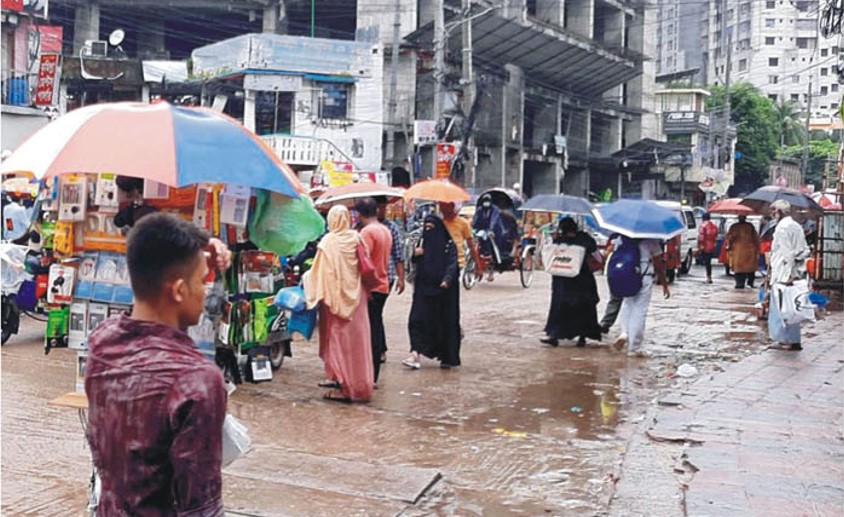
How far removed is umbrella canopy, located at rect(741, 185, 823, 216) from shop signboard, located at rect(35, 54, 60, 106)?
17681mm

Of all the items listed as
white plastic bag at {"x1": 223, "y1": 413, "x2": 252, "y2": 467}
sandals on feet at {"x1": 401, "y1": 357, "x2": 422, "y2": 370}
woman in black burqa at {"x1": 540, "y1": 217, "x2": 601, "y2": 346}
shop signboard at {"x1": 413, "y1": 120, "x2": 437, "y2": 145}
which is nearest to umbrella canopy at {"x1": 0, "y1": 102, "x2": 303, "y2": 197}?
white plastic bag at {"x1": 223, "y1": 413, "x2": 252, "y2": 467}

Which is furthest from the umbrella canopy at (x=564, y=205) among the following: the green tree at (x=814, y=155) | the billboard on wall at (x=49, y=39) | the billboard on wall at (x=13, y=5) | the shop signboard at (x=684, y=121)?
the green tree at (x=814, y=155)

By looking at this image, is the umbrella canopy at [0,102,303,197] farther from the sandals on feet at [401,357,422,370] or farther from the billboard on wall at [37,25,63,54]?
the billboard on wall at [37,25,63,54]

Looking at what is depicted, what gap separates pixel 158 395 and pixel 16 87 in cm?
2492

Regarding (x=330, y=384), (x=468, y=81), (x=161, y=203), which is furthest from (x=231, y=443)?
(x=468, y=81)

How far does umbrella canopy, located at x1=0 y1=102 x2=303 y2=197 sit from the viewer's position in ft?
13.4

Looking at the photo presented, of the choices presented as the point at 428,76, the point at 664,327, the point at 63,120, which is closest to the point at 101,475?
the point at 63,120

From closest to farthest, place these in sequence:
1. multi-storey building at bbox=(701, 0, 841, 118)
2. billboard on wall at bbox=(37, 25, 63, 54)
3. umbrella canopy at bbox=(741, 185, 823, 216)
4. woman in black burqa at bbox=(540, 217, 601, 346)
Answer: woman in black burqa at bbox=(540, 217, 601, 346) → umbrella canopy at bbox=(741, 185, 823, 216) → billboard on wall at bbox=(37, 25, 63, 54) → multi-storey building at bbox=(701, 0, 841, 118)

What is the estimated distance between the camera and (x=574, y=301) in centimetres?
1142

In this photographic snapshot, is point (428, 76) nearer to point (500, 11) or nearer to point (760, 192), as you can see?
point (500, 11)

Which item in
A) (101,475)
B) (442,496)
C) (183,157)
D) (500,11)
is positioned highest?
(500,11)

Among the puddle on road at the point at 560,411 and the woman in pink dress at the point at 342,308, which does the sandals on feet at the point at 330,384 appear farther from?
the puddle on road at the point at 560,411

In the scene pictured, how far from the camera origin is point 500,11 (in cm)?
3997

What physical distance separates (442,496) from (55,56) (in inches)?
901
